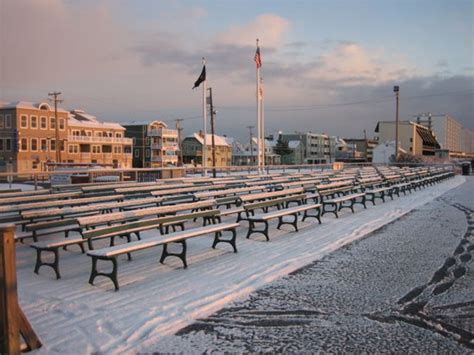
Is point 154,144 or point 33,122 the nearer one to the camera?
point 33,122

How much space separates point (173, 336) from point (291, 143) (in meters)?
110

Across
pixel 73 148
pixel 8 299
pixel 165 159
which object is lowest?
pixel 8 299

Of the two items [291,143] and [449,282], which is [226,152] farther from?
[449,282]

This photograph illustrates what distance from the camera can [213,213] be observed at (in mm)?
9422

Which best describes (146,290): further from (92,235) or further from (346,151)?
(346,151)

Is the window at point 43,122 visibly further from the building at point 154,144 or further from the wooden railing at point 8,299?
the wooden railing at point 8,299

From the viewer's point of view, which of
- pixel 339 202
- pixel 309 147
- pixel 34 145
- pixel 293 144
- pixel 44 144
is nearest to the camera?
pixel 339 202

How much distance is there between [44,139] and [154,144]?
22.6 meters

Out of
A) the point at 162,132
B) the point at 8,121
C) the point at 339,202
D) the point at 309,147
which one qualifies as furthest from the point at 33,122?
the point at 309,147

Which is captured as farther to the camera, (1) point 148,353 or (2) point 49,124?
(2) point 49,124

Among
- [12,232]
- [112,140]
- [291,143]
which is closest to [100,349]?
[12,232]

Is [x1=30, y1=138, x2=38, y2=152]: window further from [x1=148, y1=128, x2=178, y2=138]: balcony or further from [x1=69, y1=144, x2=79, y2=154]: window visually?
[x1=148, y1=128, x2=178, y2=138]: balcony

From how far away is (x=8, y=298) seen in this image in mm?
3889

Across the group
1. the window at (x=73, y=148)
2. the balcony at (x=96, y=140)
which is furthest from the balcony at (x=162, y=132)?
the window at (x=73, y=148)
